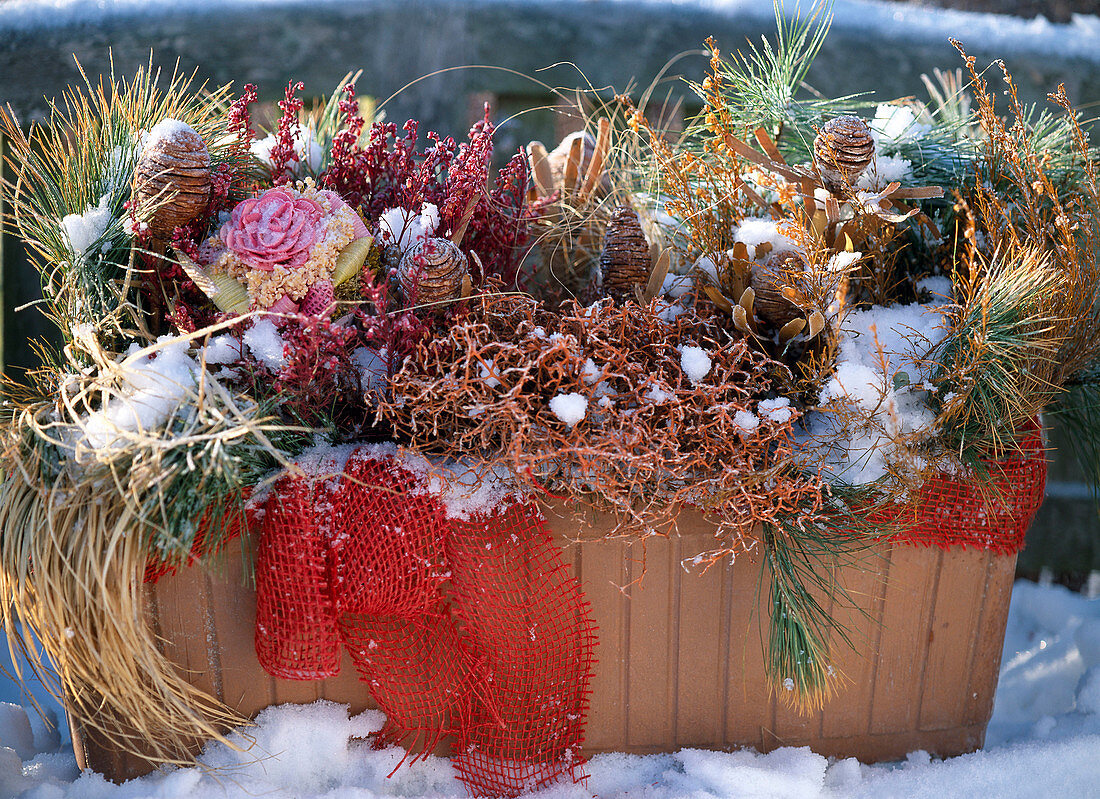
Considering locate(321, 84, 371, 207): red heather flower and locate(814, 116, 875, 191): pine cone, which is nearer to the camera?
locate(814, 116, 875, 191): pine cone

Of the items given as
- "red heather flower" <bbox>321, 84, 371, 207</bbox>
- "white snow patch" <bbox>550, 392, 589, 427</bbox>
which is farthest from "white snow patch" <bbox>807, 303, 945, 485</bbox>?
"red heather flower" <bbox>321, 84, 371, 207</bbox>

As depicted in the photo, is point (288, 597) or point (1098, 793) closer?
point (288, 597)

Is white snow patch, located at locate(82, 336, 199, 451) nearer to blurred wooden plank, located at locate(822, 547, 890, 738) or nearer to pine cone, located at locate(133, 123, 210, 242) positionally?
pine cone, located at locate(133, 123, 210, 242)

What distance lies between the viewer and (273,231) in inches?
33.5

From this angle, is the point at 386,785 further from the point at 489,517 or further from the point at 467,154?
the point at 467,154

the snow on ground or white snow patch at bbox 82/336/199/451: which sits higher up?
white snow patch at bbox 82/336/199/451

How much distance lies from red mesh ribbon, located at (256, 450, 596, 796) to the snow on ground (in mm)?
43

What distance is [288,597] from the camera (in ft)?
2.77

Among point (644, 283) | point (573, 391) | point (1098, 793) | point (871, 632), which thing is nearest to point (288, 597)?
point (573, 391)

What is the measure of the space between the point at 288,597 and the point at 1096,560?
6.42 ft

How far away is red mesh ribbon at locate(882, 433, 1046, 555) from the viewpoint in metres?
0.94

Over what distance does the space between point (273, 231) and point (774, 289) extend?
586 mm

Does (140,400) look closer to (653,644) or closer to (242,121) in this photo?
(242,121)

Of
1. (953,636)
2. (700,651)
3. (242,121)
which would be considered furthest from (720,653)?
(242,121)
